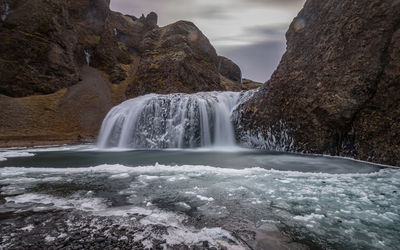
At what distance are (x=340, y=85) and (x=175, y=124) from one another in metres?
9.53

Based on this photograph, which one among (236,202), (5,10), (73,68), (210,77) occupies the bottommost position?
(236,202)

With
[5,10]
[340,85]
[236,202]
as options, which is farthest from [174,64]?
[236,202]

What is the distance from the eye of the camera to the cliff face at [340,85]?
22.8 ft

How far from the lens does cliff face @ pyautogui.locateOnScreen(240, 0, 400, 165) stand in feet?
22.8

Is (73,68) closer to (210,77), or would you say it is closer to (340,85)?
(210,77)

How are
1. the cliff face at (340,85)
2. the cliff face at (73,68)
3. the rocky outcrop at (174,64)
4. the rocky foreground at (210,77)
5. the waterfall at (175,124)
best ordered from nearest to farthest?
the cliff face at (340,85) < the rocky foreground at (210,77) < the waterfall at (175,124) < the cliff face at (73,68) < the rocky outcrop at (174,64)

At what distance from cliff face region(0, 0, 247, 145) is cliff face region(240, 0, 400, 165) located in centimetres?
2063

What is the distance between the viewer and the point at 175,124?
1405 centimetres

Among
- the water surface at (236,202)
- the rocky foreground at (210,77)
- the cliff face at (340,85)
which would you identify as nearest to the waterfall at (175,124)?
the rocky foreground at (210,77)

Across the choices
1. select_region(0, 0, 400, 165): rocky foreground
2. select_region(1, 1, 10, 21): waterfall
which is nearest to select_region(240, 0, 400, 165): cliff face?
select_region(0, 0, 400, 165): rocky foreground

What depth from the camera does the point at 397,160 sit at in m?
6.38

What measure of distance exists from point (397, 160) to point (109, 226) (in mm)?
8301

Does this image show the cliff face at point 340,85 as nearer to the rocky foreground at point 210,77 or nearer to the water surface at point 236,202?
the rocky foreground at point 210,77

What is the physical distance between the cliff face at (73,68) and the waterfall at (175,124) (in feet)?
31.5
